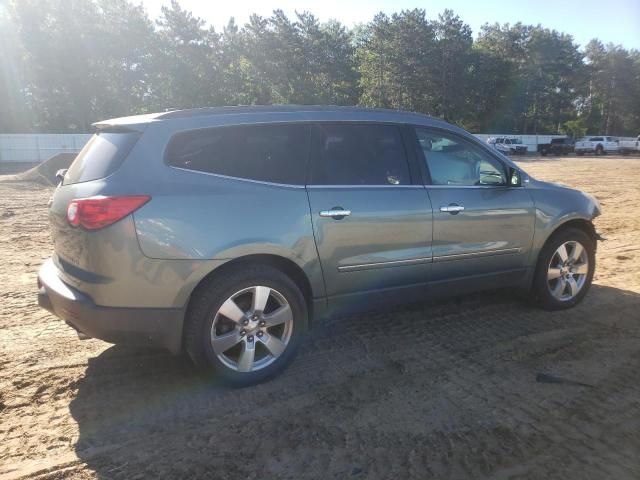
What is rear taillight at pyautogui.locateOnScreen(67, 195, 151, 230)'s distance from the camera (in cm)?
306

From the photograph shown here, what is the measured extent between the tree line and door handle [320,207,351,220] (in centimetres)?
4789

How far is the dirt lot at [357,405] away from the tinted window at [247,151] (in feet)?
4.74

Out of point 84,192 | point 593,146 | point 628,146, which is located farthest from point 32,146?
point 628,146

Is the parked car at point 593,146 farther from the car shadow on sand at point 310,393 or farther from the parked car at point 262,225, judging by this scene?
the parked car at point 262,225

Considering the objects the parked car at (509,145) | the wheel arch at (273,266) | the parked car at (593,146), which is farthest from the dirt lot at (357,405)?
the parked car at (593,146)

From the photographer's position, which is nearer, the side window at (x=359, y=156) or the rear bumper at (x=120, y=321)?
the rear bumper at (x=120, y=321)

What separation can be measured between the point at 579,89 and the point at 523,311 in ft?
260

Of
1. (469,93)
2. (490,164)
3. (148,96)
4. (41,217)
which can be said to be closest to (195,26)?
(148,96)

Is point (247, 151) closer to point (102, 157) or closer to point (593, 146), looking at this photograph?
point (102, 157)

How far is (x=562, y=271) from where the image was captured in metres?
5.11

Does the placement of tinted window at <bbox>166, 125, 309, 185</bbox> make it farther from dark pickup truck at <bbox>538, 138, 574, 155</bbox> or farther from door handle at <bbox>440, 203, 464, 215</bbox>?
dark pickup truck at <bbox>538, 138, 574, 155</bbox>

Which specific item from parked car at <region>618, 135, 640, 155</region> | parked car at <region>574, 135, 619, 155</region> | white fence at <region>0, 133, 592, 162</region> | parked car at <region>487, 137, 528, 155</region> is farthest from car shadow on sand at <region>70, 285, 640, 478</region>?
parked car at <region>618, 135, 640, 155</region>

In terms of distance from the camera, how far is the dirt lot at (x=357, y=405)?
275cm

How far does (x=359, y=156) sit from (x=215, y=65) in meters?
52.0
